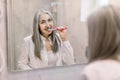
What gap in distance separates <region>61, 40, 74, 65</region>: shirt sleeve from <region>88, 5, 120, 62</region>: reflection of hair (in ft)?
3.81

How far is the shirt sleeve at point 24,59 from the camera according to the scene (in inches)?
80.2

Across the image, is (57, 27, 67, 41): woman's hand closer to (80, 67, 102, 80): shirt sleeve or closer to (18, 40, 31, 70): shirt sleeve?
(18, 40, 31, 70): shirt sleeve

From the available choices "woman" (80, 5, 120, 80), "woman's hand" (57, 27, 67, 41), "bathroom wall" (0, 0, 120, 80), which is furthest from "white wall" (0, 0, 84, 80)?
"woman" (80, 5, 120, 80)

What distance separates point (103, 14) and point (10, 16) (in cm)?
106

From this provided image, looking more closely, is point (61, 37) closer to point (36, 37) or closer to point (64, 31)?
point (64, 31)

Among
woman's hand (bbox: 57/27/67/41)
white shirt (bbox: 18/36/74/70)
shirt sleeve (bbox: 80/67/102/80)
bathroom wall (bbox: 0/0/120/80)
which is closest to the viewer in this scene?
shirt sleeve (bbox: 80/67/102/80)

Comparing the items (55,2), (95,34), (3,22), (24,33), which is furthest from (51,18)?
(95,34)

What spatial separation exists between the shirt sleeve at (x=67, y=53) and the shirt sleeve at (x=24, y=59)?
359 millimetres

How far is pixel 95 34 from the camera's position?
3.59 feet

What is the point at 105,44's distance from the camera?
1082mm

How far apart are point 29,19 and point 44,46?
28cm

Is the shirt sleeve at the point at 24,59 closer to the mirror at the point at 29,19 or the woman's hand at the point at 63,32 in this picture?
the mirror at the point at 29,19

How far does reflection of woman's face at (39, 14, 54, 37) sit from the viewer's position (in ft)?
6.93

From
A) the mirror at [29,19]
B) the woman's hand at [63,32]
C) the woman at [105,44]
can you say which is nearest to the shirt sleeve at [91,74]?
the woman at [105,44]
